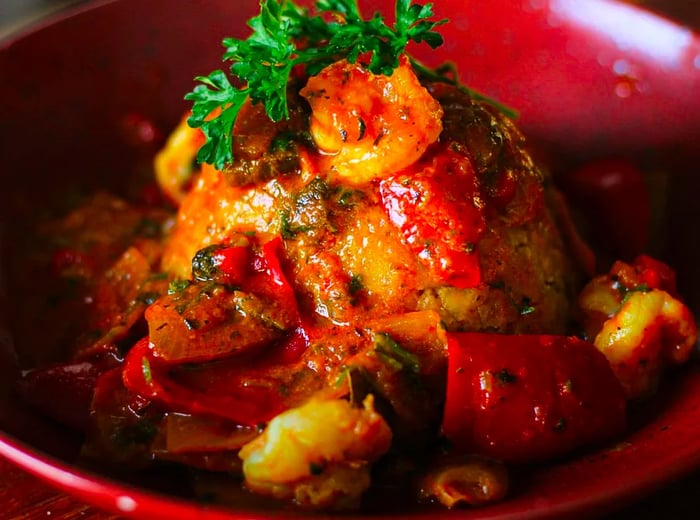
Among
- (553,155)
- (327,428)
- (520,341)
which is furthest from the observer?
(553,155)

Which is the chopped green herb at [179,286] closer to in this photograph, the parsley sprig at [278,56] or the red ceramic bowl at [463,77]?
the parsley sprig at [278,56]

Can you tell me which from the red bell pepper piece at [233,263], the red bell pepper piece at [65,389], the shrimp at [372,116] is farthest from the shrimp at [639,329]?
the red bell pepper piece at [65,389]

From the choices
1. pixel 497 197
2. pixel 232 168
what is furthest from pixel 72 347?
pixel 497 197

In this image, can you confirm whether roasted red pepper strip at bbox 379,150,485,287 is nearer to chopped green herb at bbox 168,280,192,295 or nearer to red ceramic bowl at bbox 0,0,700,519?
chopped green herb at bbox 168,280,192,295

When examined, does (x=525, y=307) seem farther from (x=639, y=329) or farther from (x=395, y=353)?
(x=395, y=353)

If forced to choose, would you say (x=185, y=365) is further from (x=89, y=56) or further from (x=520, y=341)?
(x=89, y=56)

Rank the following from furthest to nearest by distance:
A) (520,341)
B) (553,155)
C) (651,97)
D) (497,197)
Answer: (553,155) → (651,97) → (497,197) → (520,341)

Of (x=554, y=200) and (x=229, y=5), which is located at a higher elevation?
(x=229, y=5)

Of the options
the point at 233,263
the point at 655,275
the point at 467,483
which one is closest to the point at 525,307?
the point at 655,275
